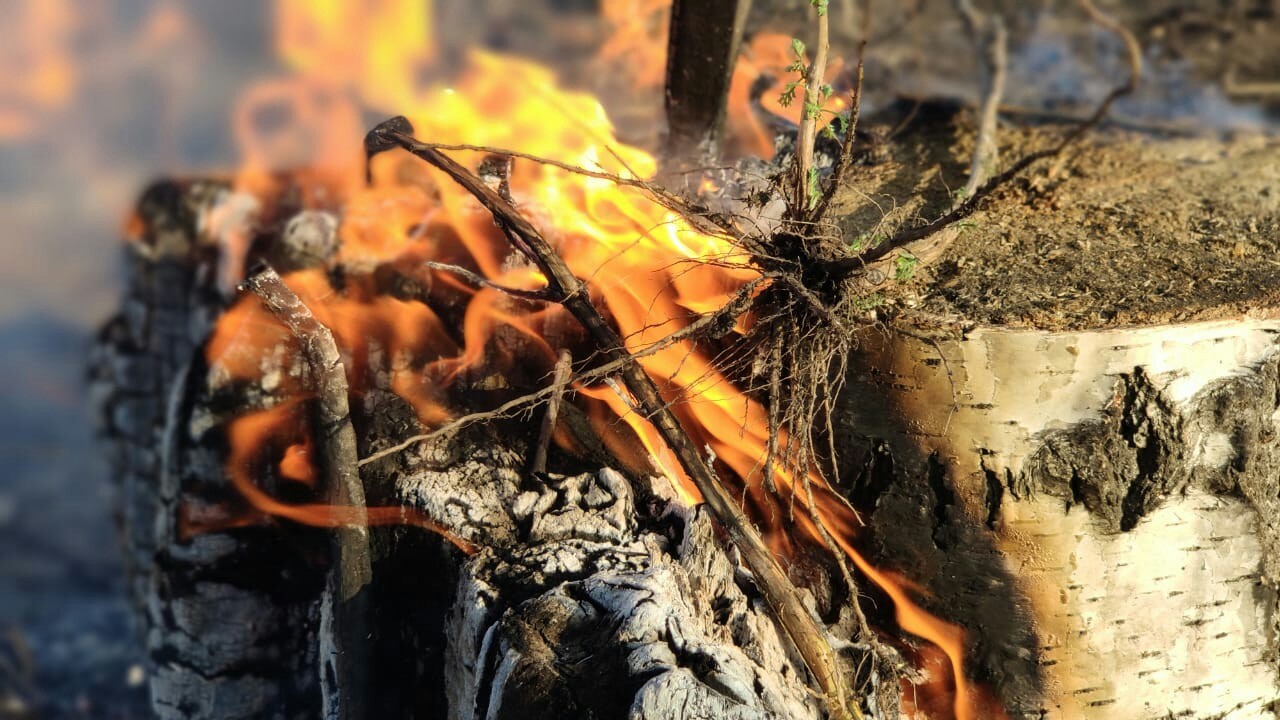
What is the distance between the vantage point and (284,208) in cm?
411

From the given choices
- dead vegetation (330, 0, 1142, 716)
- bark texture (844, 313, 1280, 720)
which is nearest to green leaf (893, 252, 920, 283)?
dead vegetation (330, 0, 1142, 716)

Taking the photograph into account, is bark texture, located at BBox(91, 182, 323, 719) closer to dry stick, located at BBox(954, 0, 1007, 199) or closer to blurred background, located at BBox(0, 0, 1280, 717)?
blurred background, located at BBox(0, 0, 1280, 717)

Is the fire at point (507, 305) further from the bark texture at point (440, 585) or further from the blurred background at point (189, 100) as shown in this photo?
the blurred background at point (189, 100)

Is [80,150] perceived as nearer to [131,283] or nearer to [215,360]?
[131,283]

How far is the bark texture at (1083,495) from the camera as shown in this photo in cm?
259

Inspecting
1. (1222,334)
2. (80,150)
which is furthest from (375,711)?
(80,150)

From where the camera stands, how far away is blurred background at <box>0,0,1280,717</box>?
5.31m

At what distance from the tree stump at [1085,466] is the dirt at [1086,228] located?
0.04 feet

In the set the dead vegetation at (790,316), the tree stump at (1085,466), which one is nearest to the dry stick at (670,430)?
the dead vegetation at (790,316)

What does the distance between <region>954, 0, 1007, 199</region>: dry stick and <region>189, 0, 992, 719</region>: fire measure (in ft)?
2.97

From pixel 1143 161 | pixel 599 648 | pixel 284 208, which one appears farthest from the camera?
pixel 284 208

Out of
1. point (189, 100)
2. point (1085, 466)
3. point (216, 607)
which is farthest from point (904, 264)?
point (189, 100)

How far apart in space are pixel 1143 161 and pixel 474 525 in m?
2.86

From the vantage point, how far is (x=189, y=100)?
9.02m
